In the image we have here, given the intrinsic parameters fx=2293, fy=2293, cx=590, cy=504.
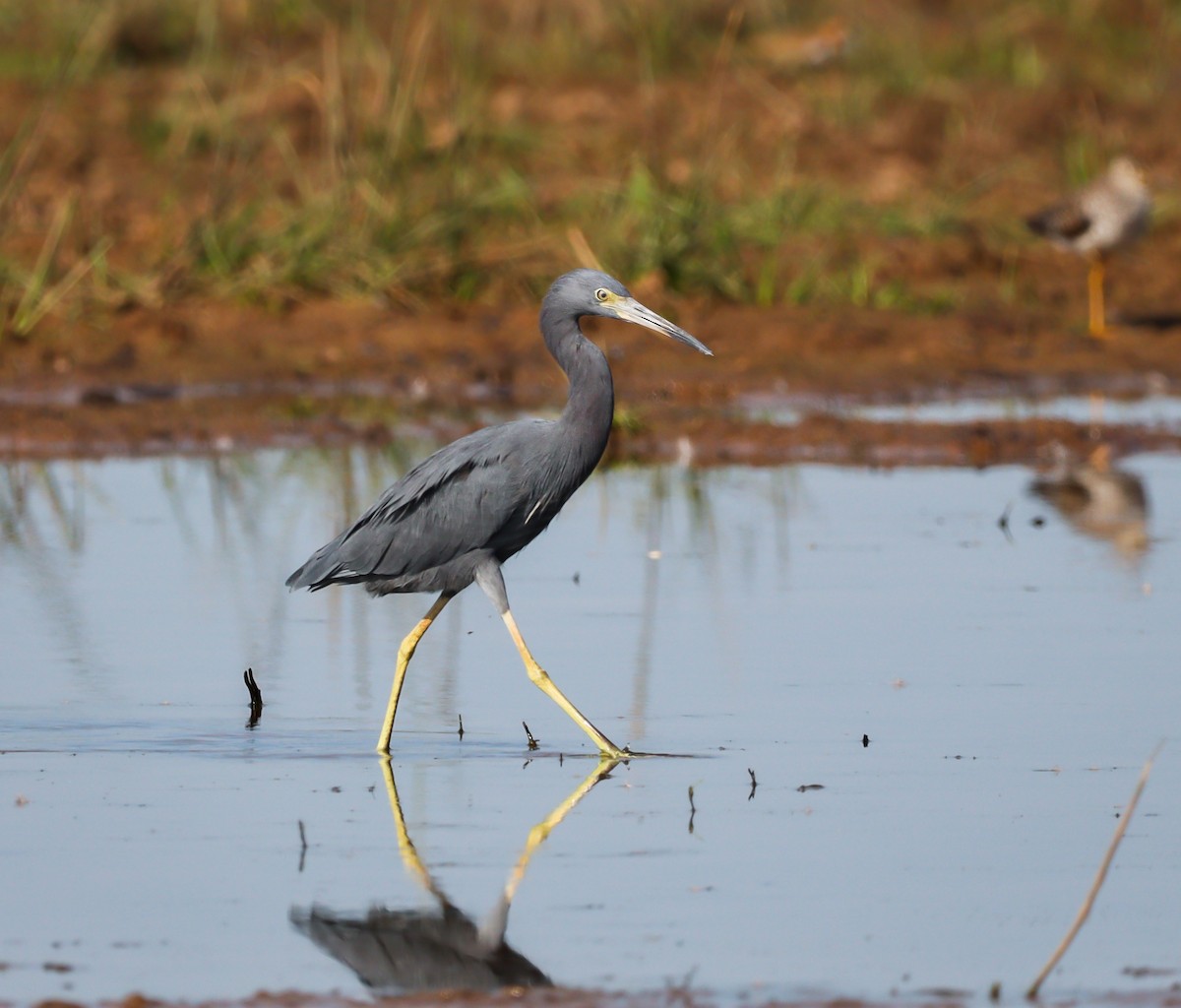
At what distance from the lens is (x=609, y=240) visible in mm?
15820

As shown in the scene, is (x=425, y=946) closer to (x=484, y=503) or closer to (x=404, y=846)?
(x=404, y=846)

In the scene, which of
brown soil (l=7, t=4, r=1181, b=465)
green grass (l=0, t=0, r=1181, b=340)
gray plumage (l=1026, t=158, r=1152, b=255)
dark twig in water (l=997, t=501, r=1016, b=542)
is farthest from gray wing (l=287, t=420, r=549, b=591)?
gray plumage (l=1026, t=158, r=1152, b=255)

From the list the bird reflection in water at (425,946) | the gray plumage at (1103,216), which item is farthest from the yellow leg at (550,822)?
the gray plumage at (1103,216)

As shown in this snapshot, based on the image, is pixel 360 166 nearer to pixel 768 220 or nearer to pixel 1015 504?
pixel 768 220

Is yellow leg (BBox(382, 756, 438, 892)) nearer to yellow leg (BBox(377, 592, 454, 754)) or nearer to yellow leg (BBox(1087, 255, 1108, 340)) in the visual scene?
yellow leg (BBox(377, 592, 454, 754))

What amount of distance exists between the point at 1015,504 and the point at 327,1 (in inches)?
593

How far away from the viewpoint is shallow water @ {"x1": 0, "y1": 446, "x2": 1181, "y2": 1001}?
4.74m

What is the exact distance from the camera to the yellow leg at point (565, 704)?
6.32 m

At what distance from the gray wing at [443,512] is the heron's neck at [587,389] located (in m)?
0.13

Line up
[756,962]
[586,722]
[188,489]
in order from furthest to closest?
[188,489], [586,722], [756,962]

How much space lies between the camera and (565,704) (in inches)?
253

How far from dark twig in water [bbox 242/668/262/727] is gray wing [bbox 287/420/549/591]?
1.09ft

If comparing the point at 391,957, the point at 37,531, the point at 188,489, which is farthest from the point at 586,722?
the point at 188,489

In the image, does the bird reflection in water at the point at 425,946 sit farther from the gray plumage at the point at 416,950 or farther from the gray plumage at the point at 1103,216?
the gray plumage at the point at 1103,216
